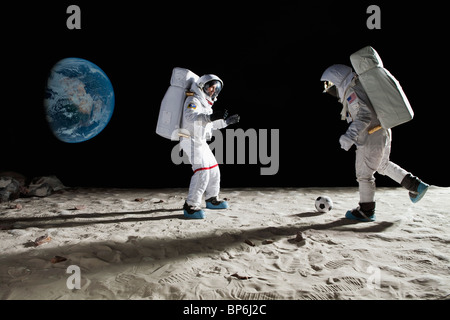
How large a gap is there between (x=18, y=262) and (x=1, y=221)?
6.27ft

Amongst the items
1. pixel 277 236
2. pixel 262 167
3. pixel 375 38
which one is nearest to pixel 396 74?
pixel 375 38

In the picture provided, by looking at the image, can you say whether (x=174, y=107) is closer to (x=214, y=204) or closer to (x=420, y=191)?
(x=214, y=204)

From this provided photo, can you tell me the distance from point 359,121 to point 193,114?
2141 mm

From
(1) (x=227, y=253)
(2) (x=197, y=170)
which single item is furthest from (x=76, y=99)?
(1) (x=227, y=253)

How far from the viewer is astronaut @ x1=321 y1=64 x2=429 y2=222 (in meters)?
3.47

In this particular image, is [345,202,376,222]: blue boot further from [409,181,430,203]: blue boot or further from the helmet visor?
the helmet visor

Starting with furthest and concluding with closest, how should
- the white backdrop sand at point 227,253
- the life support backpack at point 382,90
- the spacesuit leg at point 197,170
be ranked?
the spacesuit leg at point 197,170
the life support backpack at point 382,90
the white backdrop sand at point 227,253

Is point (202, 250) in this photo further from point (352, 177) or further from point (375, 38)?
point (375, 38)

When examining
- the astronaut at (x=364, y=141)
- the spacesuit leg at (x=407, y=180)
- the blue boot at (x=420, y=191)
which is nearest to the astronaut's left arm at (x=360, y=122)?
the astronaut at (x=364, y=141)

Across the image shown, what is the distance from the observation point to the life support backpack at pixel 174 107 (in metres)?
4.01

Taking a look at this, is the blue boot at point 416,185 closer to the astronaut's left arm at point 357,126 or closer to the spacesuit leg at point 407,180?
Answer: the spacesuit leg at point 407,180

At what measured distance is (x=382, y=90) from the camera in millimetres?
3373

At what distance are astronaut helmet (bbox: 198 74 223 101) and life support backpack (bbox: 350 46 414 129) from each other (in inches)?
72.6

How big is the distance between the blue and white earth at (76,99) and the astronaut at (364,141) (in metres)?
5.19
